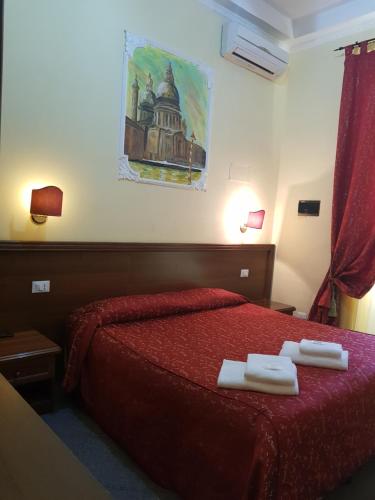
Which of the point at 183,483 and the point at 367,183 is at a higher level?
the point at 367,183

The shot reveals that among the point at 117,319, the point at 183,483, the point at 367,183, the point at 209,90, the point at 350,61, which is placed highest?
the point at 350,61

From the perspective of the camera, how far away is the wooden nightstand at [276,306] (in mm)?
3543

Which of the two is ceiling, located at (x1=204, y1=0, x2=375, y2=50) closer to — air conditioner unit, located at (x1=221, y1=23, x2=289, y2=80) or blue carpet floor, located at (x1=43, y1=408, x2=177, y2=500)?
air conditioner unit, located at (x1=221, y1=23, x2=289, y2=80)

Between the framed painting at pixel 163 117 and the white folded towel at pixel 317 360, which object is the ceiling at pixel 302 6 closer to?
the framed painting at pixel 163 117

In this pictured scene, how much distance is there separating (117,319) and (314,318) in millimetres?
1960

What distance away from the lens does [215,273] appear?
11.3 feet

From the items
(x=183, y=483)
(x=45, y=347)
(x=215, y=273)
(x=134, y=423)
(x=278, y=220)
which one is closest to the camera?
(x=183, y=483)

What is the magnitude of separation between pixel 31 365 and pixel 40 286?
1.66 feet

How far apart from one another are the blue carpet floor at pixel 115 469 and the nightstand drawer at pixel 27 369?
12.4 inches

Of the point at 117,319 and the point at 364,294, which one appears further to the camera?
the point at 364,294

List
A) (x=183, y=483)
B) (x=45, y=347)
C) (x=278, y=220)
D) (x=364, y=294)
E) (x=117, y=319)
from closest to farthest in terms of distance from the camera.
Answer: (x=183, y=483) → (x=45, y=347) → (x=117, y=319) → (x=364, y=294) → (x=278, y=220)

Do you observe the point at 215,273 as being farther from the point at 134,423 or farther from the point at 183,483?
the point at 183,483

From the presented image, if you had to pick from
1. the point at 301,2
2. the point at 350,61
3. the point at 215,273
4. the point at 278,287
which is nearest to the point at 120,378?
the point at 215,273

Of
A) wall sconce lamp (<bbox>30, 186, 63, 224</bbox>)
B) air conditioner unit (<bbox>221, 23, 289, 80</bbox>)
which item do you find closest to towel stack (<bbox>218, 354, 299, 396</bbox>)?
wall sconce lamp (<bbox>30, 186, 63, 224</bbox>)
